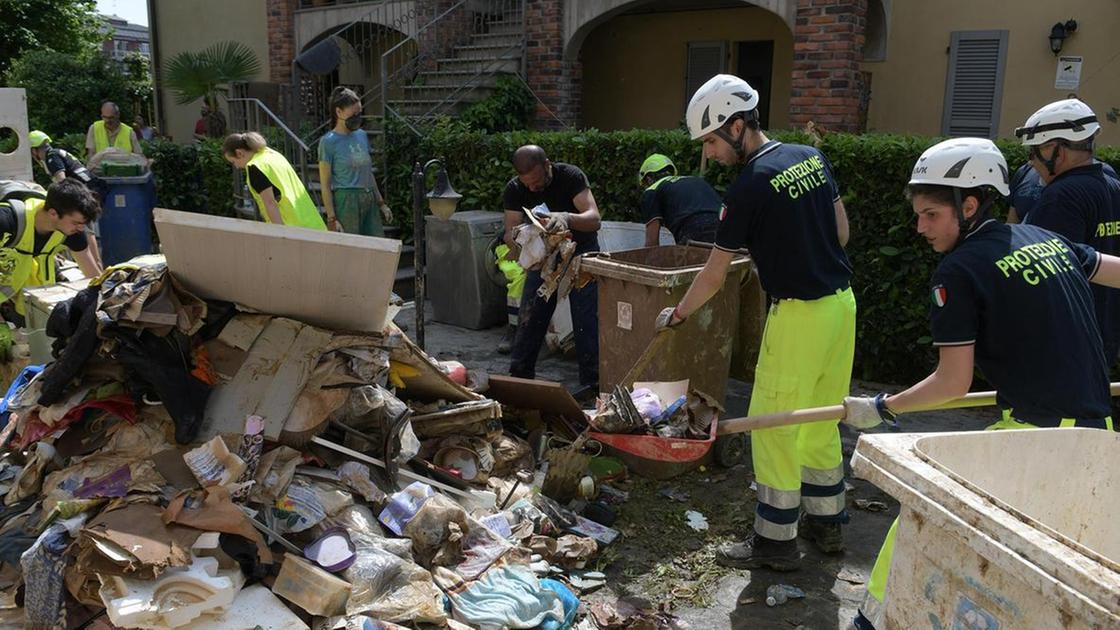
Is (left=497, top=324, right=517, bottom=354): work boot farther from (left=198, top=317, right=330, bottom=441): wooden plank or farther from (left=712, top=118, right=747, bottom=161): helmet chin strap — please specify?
(left=712, top=118, right=747, bottom=161): helmet chin strap

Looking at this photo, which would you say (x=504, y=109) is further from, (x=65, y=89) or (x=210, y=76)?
(x=65, y=89)

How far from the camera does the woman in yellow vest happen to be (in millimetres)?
5602

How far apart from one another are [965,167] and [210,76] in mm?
13355

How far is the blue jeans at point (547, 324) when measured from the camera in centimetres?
575

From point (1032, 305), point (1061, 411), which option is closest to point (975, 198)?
point (1032, 305)

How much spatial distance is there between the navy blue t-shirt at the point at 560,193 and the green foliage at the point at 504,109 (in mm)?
4521

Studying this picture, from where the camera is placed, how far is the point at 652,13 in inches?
464

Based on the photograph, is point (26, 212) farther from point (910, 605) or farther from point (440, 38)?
point (440, 38)

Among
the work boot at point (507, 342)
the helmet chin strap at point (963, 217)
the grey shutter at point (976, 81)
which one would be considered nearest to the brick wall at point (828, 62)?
the grey shutter at point (976, 81)

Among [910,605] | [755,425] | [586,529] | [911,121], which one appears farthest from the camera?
[911,121]

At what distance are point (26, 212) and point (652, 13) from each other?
8.81 meters

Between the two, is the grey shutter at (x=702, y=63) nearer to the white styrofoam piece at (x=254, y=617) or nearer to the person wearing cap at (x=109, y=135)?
the person wearing cap at (x=109, y=135)

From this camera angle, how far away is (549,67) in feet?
35.4

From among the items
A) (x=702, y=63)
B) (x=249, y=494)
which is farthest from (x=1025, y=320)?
(x=702, y=63)
